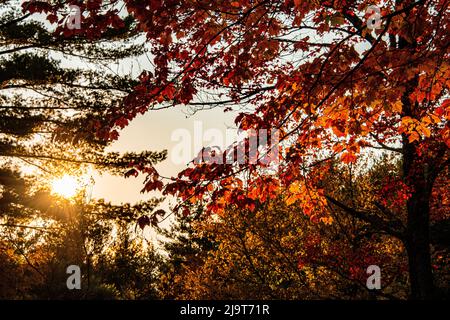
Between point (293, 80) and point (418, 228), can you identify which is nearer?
point (293, 80)

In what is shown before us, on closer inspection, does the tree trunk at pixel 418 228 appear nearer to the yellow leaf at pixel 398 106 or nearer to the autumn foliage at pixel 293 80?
the autumn foliage at pixel 293 80

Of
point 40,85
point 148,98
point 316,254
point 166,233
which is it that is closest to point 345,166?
point 316,254

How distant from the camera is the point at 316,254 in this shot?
12828mm

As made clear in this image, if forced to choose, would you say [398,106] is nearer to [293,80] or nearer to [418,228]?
[293,80]

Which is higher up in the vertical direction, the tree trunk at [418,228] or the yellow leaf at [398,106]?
the yellow leaf at [398,106]

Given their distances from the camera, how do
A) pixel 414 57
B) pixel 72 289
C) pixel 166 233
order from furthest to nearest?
pixel 166 233 → pixel 72 289 → pixel 414 57

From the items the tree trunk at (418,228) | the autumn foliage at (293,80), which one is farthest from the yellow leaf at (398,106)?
the tree trunk at (418,228)

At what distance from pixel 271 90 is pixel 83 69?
7655 millimetres

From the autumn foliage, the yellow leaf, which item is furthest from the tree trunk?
the yellow leaf

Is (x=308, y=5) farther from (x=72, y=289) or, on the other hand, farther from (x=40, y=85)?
(x=72, y=289)

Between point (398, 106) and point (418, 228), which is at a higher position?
point (398, 106)

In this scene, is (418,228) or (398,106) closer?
(398,106)

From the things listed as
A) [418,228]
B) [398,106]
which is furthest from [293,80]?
[418,228]

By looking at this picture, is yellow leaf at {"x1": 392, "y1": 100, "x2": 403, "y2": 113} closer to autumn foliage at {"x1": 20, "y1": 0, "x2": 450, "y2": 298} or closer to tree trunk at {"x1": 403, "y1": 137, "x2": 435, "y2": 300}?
autumn foliage at {"x1": 20, "y1": 0, "x2": 450, "y2": 298}
